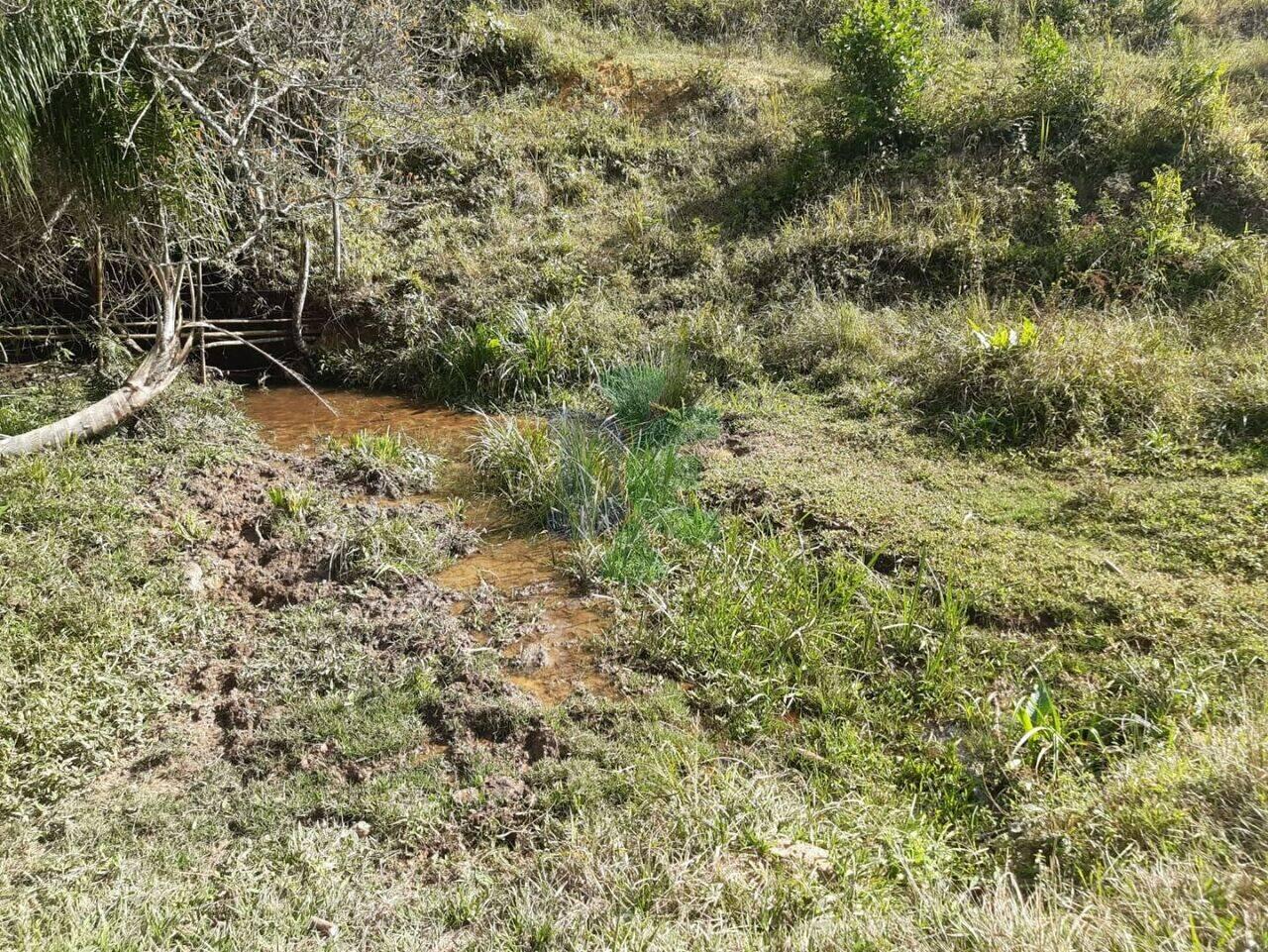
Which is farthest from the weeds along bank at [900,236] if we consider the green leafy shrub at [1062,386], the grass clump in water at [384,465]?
the grass clump in water at [384,465]

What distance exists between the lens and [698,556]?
14.3 ft

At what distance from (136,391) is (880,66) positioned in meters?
8.65

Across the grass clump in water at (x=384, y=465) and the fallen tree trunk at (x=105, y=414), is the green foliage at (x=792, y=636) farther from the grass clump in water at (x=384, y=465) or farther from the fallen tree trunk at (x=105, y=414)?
the fallen tree trunk at (x=105, y=414)

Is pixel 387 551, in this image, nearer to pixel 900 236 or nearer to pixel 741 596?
pixel 741 596

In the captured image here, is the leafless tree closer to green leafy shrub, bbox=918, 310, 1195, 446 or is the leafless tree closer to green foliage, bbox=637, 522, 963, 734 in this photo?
green foliage, bbox=637, 522, 963, 734

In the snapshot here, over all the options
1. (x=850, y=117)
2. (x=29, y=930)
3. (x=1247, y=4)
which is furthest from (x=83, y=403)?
(x=1247, y=4)

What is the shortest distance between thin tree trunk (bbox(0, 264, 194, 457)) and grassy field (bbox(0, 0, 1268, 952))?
0.17 meters

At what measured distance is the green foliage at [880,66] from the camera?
29.4 feet

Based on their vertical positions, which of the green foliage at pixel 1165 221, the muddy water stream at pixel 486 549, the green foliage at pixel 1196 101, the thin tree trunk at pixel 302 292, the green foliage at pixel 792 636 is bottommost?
the muddy water stream at pixel 486 549

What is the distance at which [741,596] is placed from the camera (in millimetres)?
3881

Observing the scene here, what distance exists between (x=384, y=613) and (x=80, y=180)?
3.68 meters

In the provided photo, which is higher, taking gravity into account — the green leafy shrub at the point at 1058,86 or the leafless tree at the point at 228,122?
the green leafy shrub at the point at 1058,86

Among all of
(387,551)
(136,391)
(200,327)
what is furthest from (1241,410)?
(200,327)

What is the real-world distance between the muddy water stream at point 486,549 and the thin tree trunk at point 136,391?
2.81 feet
